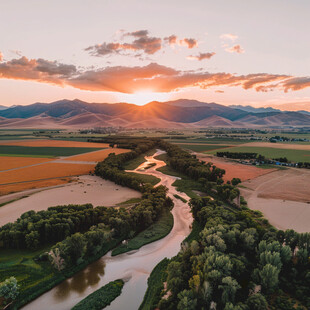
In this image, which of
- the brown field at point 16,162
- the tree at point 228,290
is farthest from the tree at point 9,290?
the brown field at point 16,162

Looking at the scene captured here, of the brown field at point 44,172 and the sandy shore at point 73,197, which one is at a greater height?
the brown field at point 44,172

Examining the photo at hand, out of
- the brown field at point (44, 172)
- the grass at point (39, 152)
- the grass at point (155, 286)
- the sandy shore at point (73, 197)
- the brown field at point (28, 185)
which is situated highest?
the grass at point (39, 152)

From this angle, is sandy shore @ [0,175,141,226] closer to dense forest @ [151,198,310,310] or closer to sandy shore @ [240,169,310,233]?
dense forest @ [151,198,310,310]

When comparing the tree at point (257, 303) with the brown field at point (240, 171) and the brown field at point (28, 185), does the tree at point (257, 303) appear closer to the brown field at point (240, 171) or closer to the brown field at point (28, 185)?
the brown field at point (240, 171)

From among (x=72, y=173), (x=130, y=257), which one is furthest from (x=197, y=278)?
(x=72, y=173)

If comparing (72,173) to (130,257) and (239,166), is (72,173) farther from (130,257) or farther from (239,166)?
(239,166)

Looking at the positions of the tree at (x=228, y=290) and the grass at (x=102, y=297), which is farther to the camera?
the grass at (x=102, y=297)

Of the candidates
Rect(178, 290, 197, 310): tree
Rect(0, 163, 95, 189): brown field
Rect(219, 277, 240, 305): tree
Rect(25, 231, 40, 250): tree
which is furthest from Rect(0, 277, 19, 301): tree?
Rect(0, 163, 95, 189): brown field
